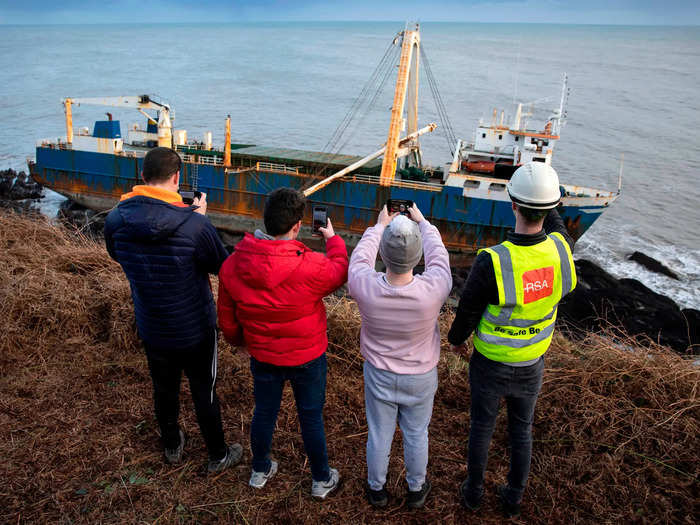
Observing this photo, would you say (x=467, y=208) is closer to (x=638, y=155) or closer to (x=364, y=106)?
(x=638, y=155)

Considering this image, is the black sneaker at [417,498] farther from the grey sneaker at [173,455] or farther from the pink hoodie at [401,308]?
the grey sneaker at [173,455]

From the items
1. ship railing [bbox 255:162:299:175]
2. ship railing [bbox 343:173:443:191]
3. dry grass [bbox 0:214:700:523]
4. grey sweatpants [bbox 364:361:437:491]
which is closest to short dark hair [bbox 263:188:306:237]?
grey sweatpants [bbox 364:361:437:491]

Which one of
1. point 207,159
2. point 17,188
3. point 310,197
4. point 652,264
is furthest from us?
point 17,188

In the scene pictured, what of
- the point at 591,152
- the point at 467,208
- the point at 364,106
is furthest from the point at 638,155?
the point at 364,106

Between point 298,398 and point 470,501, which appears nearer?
point 298,398

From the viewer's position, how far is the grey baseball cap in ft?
6.70

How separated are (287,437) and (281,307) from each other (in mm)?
1403

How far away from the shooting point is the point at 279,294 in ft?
7.20

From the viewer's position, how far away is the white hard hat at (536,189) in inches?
83.5

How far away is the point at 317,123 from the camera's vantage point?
37.4 meters

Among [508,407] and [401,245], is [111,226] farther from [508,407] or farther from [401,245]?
[508,407]

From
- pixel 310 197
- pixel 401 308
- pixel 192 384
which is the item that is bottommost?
pixel 310 197

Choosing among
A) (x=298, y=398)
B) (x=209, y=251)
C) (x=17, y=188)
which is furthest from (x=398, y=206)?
(x=17, y=188)

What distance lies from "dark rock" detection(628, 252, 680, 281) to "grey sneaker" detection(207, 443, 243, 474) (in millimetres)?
16284
